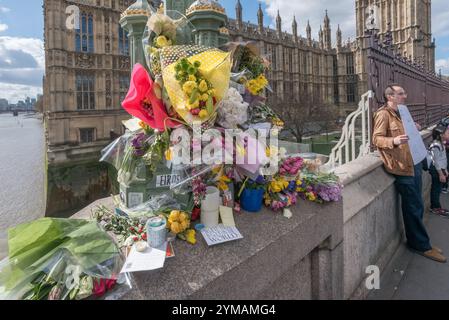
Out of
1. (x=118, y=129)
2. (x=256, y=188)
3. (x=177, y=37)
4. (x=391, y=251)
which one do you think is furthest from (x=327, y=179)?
(x=118, y=129)

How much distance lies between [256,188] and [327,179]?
0.65 metres

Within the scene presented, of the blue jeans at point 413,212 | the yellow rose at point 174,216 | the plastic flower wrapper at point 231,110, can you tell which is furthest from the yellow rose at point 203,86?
the blue jeans at point 413,212

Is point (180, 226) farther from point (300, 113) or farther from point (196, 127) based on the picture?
point (300, 113)

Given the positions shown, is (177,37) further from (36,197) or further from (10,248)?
(36,197)

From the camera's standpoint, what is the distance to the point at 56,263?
43.0 inches

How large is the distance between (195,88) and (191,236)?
2.41ft

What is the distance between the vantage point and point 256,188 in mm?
1819

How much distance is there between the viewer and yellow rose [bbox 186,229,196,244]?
1.43m

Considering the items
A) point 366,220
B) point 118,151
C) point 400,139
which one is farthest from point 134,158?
point 400,139

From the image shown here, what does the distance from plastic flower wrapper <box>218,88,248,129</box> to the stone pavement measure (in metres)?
2.20

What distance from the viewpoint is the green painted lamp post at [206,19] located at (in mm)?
2018

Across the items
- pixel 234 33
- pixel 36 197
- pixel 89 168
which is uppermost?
pixel 234 33

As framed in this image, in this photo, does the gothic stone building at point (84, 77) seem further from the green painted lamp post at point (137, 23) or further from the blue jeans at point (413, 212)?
the blue jeans at point (413, 212)

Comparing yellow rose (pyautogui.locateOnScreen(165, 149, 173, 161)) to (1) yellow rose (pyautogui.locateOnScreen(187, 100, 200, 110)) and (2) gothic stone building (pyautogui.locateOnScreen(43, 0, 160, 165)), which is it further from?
(2) gothic stone building (pyautogui.locateOnScreen(43, 0, 160, 165))
